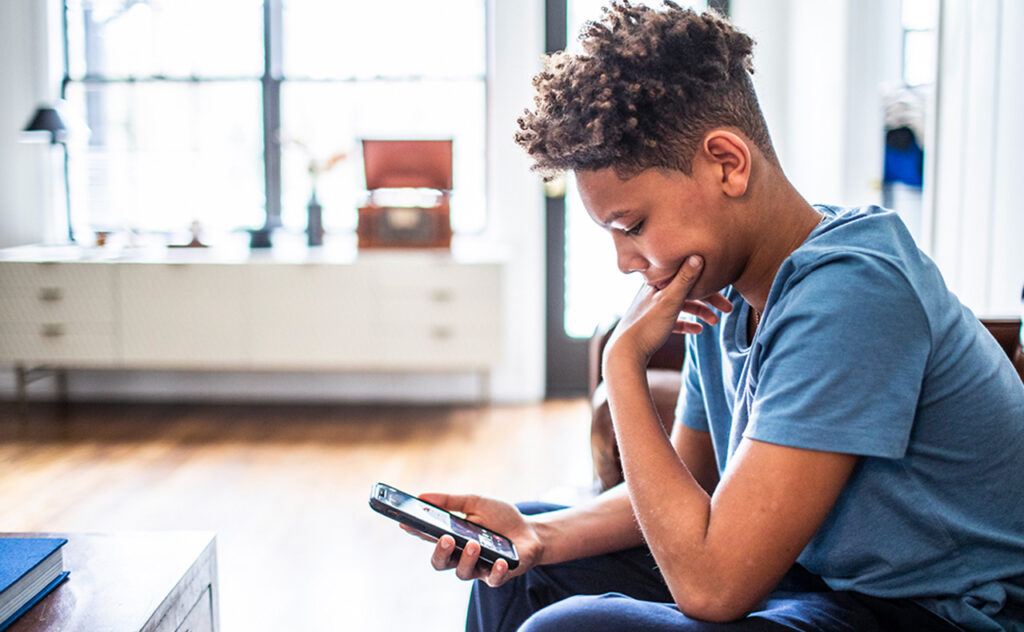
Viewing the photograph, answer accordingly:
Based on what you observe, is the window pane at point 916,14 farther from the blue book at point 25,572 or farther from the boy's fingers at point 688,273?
the blue book at point 25,572

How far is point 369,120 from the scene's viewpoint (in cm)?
439

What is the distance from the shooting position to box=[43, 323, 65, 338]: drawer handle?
153 inches

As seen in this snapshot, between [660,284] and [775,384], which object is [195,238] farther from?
[775,384]

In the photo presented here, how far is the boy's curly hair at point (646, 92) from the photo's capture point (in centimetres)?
98

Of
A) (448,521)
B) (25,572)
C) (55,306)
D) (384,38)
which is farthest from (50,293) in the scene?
(448,521)

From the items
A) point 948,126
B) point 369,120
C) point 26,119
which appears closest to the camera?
point 948,126

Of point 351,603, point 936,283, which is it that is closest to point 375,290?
point 351,603

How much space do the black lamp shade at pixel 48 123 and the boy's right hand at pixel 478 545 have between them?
11.1 ft

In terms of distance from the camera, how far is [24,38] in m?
4.24

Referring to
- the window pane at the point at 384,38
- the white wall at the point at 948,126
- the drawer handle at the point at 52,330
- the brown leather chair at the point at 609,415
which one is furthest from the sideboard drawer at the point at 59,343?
the white wall at the point at 948,126

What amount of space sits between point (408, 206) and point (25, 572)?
3.01 metres

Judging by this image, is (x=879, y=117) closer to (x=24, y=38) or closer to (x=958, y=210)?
(x=958, y=210)

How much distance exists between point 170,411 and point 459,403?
1.30 meters

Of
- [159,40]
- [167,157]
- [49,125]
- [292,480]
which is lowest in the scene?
[292,480]
